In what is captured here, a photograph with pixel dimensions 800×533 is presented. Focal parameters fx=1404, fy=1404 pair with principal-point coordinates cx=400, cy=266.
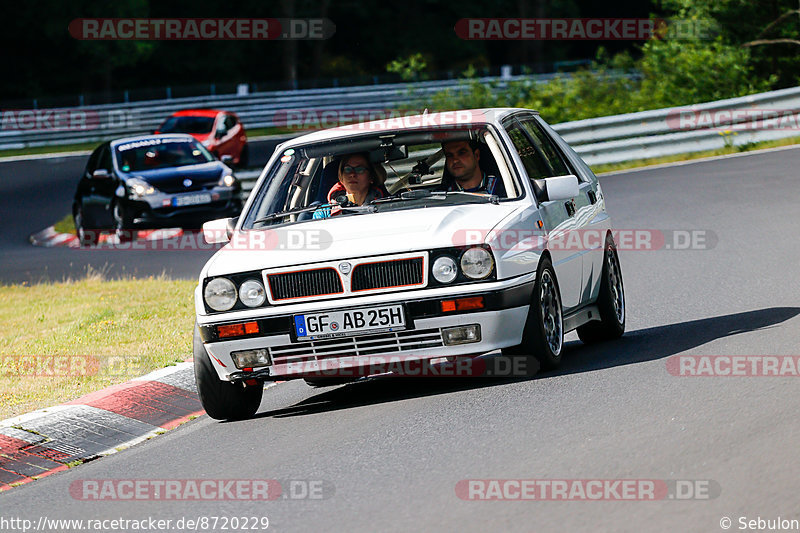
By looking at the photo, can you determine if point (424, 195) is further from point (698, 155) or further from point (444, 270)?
point (698, 155)

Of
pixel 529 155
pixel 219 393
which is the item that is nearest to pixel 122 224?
pixel 529 155

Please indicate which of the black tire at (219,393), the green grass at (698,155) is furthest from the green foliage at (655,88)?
the black tire at (219,393)

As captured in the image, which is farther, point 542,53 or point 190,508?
point 542,53

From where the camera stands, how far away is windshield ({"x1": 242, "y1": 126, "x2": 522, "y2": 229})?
838 centimetres

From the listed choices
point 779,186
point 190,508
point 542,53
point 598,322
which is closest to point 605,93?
point 779,186

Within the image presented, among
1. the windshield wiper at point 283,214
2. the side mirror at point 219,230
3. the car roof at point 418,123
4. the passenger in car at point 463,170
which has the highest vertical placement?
the car roof at point 418,123

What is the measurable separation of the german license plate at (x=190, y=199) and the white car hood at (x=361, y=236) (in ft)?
41.9

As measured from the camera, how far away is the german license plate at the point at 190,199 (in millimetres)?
20656

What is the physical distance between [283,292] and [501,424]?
4.79 ft

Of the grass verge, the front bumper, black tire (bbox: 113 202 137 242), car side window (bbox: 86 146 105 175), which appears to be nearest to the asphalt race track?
the front bumper

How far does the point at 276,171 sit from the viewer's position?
28.9ft

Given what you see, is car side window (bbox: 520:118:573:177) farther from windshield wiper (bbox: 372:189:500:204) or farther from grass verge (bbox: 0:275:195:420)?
grass verge (bbox: 0:275:195:420)

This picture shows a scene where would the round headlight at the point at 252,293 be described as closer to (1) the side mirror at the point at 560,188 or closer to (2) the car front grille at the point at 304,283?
(2) the car front grille at the point at 304,283

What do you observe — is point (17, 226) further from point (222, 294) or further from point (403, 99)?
point (403, 99)
